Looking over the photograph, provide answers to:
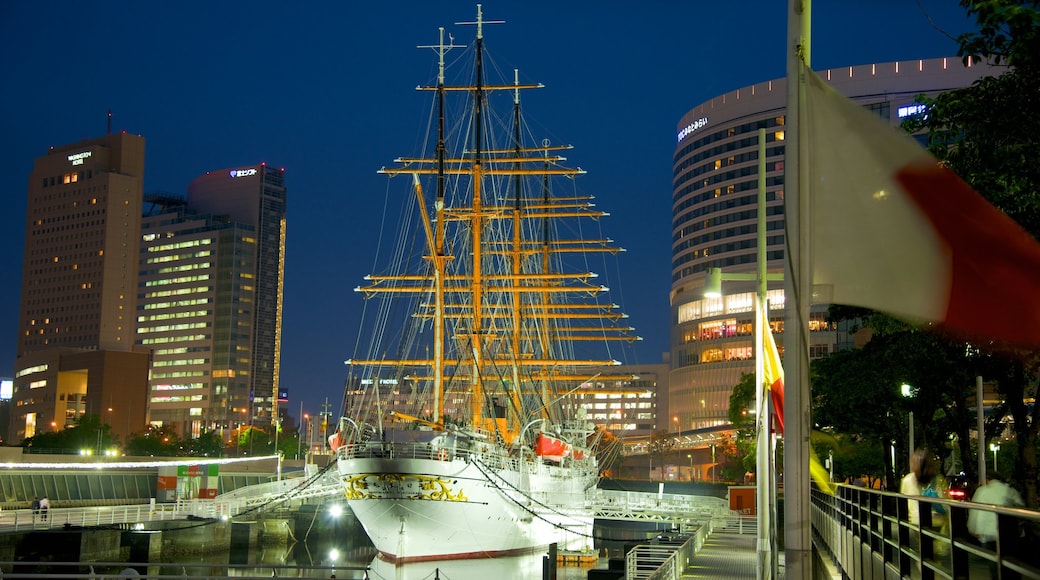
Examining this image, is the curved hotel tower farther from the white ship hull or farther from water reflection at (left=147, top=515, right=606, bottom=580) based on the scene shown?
the white ship hull

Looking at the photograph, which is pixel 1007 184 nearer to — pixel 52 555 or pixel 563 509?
pixel 52 555

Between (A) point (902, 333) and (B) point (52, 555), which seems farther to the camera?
(B) point (52, 555)

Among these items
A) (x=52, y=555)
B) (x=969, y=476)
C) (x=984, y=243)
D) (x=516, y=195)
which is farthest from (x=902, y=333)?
(x=516, y=195)

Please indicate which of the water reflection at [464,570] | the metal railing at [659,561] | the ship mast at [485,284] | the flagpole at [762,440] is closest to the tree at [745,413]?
the ship mast at [485,284]

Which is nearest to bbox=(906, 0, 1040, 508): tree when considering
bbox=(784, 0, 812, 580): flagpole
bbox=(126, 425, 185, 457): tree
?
bbox=(784, 0, 812, 580): flagpole

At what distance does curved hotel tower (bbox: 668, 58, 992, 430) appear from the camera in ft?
502

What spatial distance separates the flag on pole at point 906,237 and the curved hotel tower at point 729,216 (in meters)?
140

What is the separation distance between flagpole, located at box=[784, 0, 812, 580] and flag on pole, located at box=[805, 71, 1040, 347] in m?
0.11

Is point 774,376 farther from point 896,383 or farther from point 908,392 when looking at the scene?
point 908,392

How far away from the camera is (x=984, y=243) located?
7.64m

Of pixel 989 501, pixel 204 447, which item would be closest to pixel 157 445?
pixel 204 447

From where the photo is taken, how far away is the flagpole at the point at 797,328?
8.96m

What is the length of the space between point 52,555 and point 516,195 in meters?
46.5

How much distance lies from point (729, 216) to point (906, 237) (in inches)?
6623
